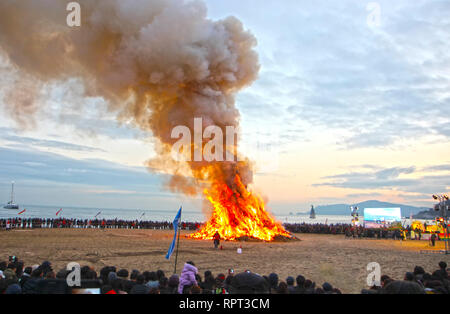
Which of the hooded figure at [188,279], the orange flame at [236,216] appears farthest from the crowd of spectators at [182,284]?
the orange flame at [236,216]

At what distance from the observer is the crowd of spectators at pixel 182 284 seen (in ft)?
18.0

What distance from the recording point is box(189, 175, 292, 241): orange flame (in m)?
29.5

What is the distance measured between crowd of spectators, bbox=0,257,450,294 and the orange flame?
2153 cm

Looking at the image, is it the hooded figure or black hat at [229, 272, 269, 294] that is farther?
the hooded figure

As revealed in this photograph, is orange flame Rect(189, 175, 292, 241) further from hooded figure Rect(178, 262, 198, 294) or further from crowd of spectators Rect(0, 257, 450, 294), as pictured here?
hooded figure Rect(178, 262, 198, 294)

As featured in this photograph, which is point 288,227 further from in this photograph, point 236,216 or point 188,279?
point 188,279

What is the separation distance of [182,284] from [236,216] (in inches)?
916

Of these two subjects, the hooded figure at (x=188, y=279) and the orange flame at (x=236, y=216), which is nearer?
the hooded figure at (x=188, y=279)

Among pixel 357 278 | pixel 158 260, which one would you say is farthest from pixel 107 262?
pixel 357 278

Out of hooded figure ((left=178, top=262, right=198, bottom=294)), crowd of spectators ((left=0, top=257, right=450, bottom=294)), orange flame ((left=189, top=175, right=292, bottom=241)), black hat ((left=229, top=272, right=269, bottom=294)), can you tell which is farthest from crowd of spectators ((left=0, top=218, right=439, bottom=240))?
black hat ((left=229, top=272, right=269, bottom=294))

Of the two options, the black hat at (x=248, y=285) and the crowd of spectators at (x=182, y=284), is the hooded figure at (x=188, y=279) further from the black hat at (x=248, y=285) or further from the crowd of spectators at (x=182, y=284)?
the black hat at (x=248, y=285)

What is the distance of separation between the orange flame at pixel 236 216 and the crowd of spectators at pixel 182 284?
21.5 metres

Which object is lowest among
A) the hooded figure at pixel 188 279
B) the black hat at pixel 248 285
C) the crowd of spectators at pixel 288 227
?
the crowd of spectators at pixel 288 227
